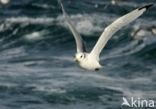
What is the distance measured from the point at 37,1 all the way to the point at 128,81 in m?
15.7

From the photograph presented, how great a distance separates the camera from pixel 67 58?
95.2 feet

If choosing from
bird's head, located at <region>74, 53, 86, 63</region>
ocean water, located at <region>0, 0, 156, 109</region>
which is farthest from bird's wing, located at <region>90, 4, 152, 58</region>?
ocean water, located at <region>0, 0, 156, 109</region>

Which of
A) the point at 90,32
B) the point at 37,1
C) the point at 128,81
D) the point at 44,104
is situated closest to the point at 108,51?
the point at 90,32

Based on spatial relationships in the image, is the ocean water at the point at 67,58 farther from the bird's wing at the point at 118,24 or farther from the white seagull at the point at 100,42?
the bird's wing at the point at 118,24

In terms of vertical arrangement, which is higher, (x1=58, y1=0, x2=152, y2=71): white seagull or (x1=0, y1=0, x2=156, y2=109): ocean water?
(x1=0, y1=0, x2=156, y2=109): ocean water

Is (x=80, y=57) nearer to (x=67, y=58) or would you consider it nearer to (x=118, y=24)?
(x=118, y=24)

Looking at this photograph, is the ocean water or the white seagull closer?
the white seagull

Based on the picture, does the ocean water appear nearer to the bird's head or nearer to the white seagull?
the white seagull

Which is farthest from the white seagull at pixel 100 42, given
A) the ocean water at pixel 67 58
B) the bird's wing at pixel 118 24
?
the ocean water at pixel 67 58

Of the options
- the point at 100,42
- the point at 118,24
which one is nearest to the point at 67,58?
the point at 100,42

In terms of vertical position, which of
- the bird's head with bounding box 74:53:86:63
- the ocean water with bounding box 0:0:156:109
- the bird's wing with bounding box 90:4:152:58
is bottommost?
the bird's head with bounding box 74:53:86:63

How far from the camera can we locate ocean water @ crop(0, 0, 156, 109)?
23.5 m

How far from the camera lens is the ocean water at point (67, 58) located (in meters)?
23.5

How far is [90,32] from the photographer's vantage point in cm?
3288
